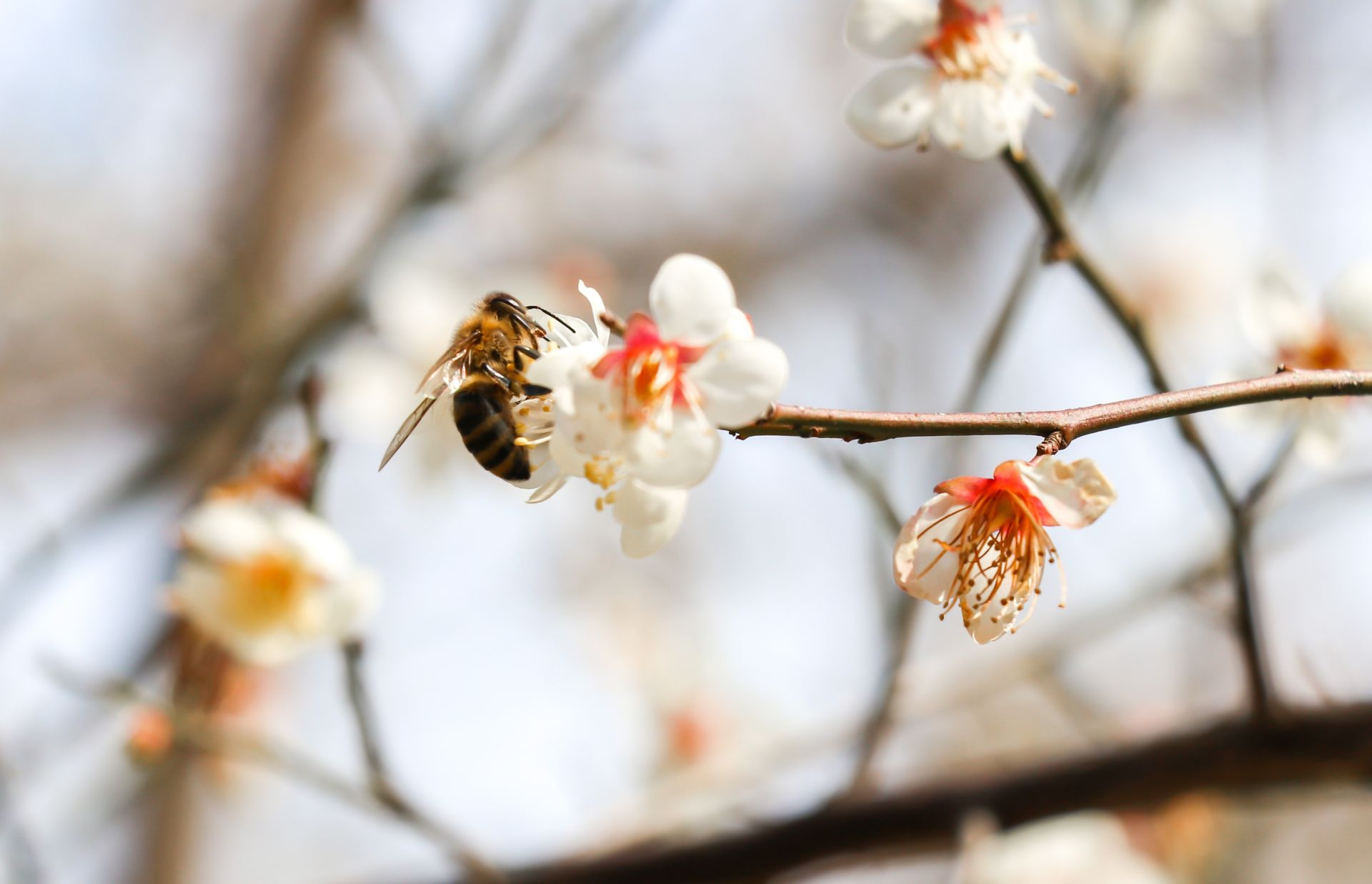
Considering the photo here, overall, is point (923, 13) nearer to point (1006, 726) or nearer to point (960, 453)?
point (960, 453)

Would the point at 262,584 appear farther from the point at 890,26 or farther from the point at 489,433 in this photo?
the point at 890,26

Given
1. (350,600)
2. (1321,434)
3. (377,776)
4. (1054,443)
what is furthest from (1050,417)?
(350,600)

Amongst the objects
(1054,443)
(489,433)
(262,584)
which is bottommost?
(1054,443)

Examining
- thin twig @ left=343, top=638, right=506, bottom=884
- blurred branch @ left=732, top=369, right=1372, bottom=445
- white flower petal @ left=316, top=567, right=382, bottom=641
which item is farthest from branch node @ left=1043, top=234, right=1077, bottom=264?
white flower petal @ left=316, top=567, right=382, bottom=641

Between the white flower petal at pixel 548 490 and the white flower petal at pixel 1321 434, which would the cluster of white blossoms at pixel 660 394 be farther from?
the white flower petal at pixel 1321 434

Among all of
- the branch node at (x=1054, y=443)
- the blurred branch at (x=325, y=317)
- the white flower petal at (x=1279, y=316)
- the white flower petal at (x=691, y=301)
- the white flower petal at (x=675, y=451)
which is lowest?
the branch node at (x=1054, y=443)

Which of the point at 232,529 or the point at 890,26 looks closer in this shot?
the point at 890,26

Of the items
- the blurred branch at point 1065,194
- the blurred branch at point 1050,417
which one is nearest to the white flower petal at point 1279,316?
the blurred branch at point 1065,194
